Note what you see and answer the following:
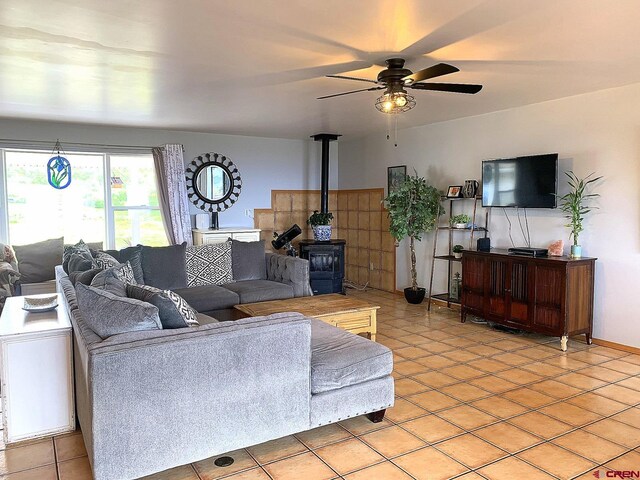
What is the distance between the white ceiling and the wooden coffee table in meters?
1.98

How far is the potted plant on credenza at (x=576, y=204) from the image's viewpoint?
4621 mm

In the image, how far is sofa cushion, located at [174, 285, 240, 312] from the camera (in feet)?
15.5

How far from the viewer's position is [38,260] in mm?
5723

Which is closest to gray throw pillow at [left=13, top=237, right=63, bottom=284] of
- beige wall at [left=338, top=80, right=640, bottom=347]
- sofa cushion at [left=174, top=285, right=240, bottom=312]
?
sofa cushion at [left=174, top=285, right=240, bottom=312]

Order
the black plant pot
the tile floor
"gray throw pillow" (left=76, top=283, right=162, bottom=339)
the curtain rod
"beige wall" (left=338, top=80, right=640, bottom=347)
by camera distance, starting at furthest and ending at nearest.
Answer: the black plant pot → the curtain rod → "beige wall" (left=338, top=80, right=640, bottom=347) → the tile floor → "gray throw pillow" (left=76, top=283, right=162, bottom=339)

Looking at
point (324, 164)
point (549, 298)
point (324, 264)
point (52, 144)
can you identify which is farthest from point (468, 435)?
→ point (52, 144)

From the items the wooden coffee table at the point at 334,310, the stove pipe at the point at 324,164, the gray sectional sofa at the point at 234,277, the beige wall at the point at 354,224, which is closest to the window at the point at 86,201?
the gray sectional sofa at the point at 234,277

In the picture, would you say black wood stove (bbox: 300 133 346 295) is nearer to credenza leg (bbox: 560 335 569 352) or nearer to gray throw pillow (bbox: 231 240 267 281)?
gray throw pillow (bbox: 231 240 267 281)

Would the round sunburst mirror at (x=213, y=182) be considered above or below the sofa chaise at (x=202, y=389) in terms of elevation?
above

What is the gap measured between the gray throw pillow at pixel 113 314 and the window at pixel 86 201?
4.37m

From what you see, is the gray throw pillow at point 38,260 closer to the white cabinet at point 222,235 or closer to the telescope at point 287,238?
the white cabinet at point 222,235

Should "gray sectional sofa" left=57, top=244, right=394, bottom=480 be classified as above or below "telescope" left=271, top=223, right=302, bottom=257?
below

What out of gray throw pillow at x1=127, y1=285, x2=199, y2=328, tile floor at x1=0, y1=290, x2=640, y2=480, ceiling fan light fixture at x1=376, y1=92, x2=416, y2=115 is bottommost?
tile floor at x1=0, y1=290, x2=640, y2=480

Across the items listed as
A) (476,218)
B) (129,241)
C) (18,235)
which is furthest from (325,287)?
(18,235)
